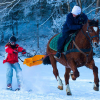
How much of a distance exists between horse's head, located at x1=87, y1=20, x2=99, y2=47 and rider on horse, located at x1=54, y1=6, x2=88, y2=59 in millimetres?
507

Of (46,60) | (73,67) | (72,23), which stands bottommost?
(46,60)

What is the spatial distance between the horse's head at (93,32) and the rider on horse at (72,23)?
51cm

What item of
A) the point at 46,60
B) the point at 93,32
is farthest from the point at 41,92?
the point at 93,32

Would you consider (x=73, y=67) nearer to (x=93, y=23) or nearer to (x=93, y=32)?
(x=93, y=32)

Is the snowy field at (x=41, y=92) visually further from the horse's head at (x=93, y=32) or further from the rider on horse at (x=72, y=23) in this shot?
the horse's head at (x=93, y=32)

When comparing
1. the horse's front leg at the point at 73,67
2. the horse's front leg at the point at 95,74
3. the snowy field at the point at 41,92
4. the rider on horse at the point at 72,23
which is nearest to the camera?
the snowy field at the point at 41,92

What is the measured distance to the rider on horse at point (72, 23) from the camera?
5.52 metres

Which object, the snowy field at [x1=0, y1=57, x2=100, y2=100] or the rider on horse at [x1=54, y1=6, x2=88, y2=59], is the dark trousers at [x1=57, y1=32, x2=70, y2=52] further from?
the snowy field at [x1=0, y1=57, x2=100, y2=100]

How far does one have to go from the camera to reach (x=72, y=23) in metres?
5.63

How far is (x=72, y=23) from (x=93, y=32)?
35.7 inches

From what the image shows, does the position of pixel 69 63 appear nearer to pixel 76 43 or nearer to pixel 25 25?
pixel 76 43

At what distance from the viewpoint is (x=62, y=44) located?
5777 mm

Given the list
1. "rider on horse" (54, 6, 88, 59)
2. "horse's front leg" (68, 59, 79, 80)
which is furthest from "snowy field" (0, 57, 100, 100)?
"rider on horse" (54, 6, 88, 59)

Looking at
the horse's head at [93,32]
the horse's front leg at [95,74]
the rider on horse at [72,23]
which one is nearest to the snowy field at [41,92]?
the horse's front leg at [95,74]
